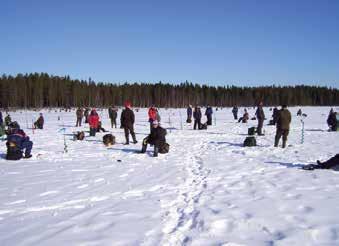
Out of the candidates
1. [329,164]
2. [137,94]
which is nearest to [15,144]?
[329,164]

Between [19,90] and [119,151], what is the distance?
95.0 metres

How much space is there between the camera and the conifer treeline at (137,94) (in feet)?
336

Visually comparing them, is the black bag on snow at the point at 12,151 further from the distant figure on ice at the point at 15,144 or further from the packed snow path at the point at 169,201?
the packed snow path at the point at 169,201

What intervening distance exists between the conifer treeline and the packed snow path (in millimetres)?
95527

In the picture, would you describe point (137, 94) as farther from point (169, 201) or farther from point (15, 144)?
point (169, 201)

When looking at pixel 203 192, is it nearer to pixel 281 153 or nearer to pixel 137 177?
pixel 137 177

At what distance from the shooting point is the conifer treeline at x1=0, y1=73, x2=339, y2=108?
102562 mm

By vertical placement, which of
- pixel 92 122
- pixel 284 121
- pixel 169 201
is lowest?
pixel 169 201

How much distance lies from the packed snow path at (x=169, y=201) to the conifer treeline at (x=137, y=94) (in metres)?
95.5

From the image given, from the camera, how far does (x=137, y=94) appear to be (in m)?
134

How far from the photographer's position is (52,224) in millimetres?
5898

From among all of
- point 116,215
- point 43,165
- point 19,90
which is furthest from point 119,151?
point 19,90

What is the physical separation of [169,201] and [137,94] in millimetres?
128167

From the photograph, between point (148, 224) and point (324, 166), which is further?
point (324, 166)
